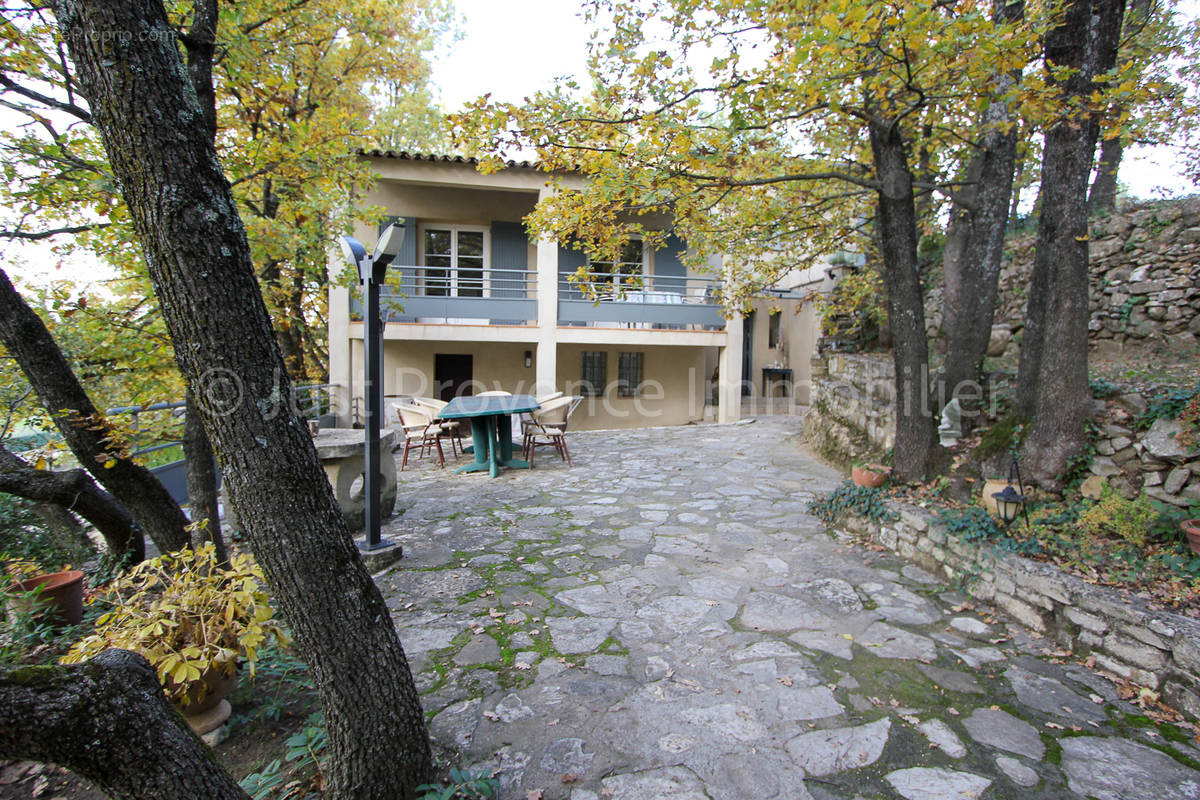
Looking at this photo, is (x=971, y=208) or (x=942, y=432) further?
(x=971, y=208)

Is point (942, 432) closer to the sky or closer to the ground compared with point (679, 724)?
closer to the sky

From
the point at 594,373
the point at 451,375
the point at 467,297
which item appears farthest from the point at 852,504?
the point at 451,375

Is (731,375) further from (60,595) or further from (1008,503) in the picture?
(60,595)

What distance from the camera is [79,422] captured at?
267cm

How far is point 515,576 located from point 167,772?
253 cm

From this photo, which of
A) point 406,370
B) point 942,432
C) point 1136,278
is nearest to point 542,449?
point 406,370

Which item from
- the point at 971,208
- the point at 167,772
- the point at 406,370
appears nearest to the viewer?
the point at 167,772

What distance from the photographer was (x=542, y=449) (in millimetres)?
8602

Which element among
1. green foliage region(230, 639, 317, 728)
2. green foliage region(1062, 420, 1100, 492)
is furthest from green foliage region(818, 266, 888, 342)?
green foliage region(230, 639, 317, 728)

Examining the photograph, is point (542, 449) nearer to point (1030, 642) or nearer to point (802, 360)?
point (1030, 642)

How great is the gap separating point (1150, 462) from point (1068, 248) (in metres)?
1.48

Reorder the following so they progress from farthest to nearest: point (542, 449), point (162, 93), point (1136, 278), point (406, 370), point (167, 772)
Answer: point (406, 370) < point (542, 449) < point (1136, 278) < point (162, 93) < point (167, 772)

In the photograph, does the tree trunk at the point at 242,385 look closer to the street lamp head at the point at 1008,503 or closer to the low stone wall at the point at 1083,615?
the low stone wall at the point at 1083,615

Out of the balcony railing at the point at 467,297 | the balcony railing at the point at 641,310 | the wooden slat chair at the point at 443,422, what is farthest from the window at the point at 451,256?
the wooden slat chair at the point at 443,422
